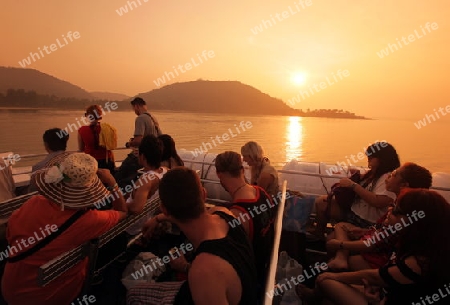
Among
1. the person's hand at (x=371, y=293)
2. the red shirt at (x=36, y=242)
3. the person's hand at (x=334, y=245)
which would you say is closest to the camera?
the red shirt at (x=36, y=242)

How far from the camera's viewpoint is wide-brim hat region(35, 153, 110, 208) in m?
1.80

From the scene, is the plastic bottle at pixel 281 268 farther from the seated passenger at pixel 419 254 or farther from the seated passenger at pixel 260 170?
the seated passenger at pixel 419 254

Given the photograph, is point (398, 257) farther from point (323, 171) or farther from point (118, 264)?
point (323, 171)

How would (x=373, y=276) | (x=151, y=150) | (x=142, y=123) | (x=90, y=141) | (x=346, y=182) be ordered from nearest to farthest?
(x=373, y=276)
(x=151, y=150)
(x=346, y=182)
(x=90, y=141)
(x=142, y=123)

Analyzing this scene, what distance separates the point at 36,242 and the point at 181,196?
1.05 metres

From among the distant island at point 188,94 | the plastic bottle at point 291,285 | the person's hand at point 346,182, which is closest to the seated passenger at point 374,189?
the person's hand at point 346,182

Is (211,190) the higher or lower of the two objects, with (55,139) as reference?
lower

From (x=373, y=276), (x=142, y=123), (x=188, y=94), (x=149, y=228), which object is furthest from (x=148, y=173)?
(x=188, y=94)

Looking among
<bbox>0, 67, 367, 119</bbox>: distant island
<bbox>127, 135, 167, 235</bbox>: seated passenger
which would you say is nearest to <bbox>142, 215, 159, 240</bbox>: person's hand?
<bbox>127, 135, 167, 235</bbox>: seated passenger

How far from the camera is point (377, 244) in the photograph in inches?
103

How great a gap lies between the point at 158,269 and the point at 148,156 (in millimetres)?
1198

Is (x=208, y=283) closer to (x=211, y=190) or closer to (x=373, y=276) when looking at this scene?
(x=373, y=276)

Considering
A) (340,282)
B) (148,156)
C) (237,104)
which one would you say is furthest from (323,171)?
(237,104)

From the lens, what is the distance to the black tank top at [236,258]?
1365 millimetres
